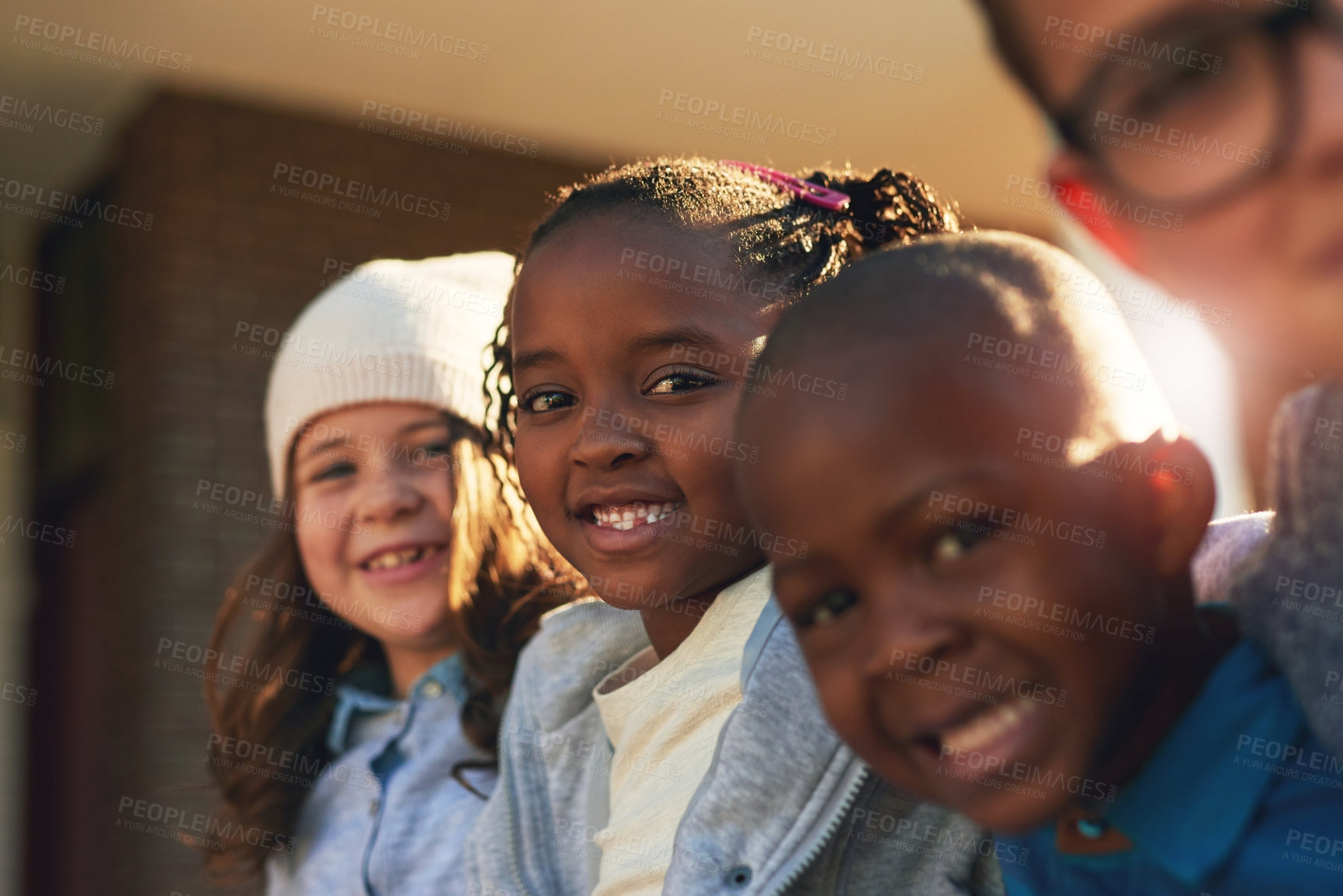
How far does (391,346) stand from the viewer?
10.3 feet

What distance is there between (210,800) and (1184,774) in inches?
169

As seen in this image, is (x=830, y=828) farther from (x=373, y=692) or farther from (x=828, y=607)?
(x=373, y=692)

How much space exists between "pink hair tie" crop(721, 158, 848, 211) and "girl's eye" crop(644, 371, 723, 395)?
466mm

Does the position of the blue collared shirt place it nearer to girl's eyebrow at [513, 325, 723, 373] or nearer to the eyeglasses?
the eyeglasses

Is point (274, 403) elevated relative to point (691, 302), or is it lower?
elevated

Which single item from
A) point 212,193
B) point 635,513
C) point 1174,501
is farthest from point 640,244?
point 212,193

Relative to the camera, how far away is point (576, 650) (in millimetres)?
2475

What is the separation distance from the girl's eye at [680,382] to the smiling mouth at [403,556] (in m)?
1.17

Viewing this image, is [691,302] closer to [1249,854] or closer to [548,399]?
[548,399]

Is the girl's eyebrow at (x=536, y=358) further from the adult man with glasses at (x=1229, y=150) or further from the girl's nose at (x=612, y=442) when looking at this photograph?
the adult man with glasses at (x=1229, y=150)

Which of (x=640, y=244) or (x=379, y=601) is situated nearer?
(x=640, y=244)

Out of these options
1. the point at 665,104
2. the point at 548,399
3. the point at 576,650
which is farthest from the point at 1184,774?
the point at 665,104

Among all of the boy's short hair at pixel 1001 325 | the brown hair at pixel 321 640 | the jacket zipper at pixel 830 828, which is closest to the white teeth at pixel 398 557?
the brown hair at pixel 321 640

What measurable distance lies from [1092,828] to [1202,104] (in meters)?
0.75
